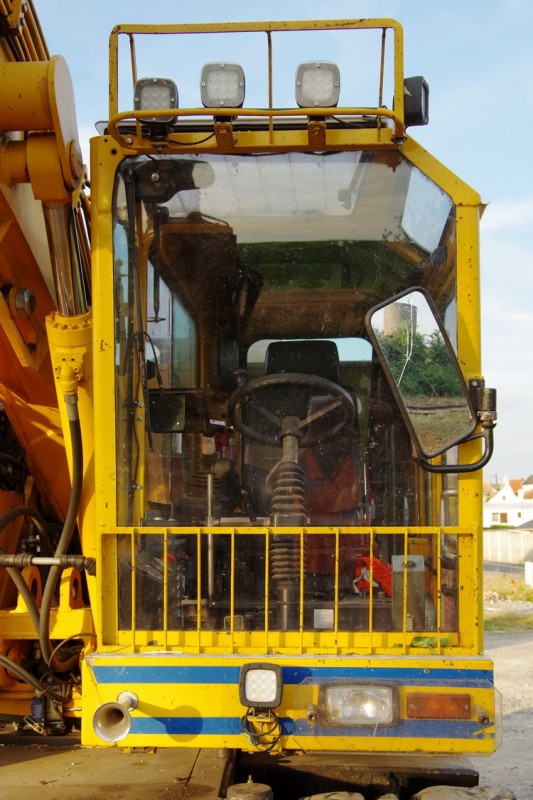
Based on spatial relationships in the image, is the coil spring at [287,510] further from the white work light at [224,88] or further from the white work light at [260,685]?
the white work light at [224,88]

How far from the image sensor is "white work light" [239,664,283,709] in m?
2.88

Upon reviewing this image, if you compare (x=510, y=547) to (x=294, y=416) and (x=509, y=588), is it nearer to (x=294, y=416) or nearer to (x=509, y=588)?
(x=509, y=588)

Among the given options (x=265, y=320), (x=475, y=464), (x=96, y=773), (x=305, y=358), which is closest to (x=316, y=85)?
(x=265, y=320)

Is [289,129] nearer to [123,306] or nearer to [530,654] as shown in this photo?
[123,306]

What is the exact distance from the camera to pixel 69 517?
11.5 feet

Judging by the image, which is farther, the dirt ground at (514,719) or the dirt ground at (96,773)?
the dirt ground at (514,719)

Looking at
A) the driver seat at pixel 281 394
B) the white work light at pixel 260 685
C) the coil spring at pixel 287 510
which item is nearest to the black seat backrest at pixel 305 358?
the driver seat at pixel 281 394

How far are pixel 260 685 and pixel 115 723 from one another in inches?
19.2

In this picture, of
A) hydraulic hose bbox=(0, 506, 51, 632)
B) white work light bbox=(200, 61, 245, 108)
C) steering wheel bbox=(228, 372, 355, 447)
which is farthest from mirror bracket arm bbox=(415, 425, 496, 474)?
hydraulic hose bbox=(0, 506, 51, 632)

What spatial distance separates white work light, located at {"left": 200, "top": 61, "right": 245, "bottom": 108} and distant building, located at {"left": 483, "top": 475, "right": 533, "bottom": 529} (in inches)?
2594

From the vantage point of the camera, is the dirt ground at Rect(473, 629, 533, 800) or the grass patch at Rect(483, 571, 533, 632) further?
the grass patch at Rect(483, 571, 533, 632)

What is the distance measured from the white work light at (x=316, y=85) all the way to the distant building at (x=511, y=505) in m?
65.8

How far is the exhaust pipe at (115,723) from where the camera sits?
2893mm

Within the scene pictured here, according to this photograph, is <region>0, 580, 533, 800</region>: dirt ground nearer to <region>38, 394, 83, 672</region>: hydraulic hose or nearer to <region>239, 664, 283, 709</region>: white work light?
<region>38, 394, 83, 672</region>: hydraulic hose
